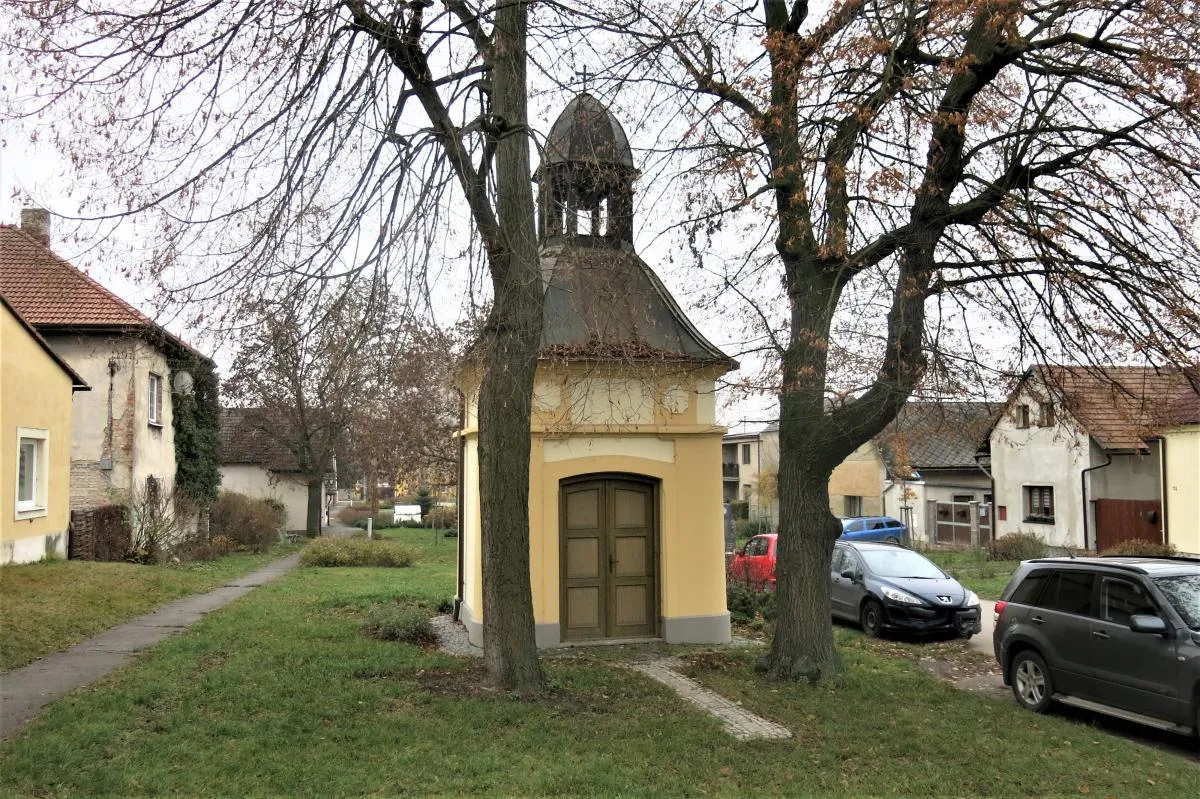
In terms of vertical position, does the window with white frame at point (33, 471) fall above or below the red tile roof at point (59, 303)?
below

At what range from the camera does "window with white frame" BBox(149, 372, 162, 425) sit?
24375 millimetres

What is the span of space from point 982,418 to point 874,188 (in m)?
4.51

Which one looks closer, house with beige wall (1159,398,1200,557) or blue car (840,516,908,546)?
house with beige wall (1159,398,1200,557)

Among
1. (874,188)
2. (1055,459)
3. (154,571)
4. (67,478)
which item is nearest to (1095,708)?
(874,188)

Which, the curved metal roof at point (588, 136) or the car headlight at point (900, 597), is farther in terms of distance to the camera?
the car headlight at point (900, 597)

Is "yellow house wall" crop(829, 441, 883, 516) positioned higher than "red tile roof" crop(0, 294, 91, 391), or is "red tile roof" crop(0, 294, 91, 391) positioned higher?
"red tile roof" crop(0, 294, 91, 391)

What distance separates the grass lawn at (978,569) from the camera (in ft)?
68.4

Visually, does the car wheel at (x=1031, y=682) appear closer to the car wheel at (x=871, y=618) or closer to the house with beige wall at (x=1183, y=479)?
the car wheel at (x=871, y=618)

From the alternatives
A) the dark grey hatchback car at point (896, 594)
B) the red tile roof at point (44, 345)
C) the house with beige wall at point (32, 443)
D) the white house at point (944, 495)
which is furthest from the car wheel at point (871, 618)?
the white house at point (944, 495)

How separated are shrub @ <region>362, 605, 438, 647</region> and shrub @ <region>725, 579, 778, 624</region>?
496 cm

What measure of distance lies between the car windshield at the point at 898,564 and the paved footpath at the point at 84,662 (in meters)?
11.3

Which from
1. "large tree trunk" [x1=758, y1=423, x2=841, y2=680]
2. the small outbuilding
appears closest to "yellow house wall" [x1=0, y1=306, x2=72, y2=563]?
the small outbuilding

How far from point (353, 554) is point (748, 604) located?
16161 mm

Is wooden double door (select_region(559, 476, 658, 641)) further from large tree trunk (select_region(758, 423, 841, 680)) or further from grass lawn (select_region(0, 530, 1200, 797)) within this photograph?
large tree trunk (select_region(758, 423, 841, 680))
